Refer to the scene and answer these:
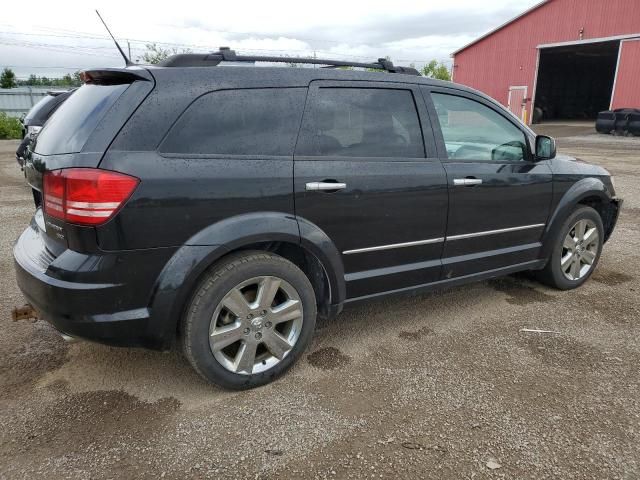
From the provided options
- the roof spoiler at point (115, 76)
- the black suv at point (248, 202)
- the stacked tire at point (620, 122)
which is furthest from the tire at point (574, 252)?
the stacked tire at point (620, 122)

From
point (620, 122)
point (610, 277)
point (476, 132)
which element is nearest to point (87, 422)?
point (476, 132)

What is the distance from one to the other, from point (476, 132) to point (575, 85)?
142ft

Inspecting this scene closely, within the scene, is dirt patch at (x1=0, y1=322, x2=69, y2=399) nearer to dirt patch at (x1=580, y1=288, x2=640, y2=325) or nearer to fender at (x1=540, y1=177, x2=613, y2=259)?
fender at (x1=540, y1=177, x2=613, y2=259)

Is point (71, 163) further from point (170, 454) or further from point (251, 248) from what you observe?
point (170, 454)

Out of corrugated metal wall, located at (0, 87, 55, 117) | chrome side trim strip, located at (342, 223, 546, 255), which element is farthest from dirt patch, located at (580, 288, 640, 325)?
corrugated metal wall, located at (0, 87, 55, 117)

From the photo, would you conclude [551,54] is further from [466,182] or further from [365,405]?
[365,405]

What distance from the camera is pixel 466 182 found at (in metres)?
3.35

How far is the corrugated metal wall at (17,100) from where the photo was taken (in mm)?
25625

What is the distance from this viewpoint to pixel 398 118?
3.22 m

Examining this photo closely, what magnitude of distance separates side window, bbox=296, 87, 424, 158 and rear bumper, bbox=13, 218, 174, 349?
3.55 feet

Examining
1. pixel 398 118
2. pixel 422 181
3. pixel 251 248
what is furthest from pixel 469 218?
pixel 251 248

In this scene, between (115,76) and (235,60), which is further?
(235,60)

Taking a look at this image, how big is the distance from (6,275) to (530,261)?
15.1 ft

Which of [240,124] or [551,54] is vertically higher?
[551,54]
